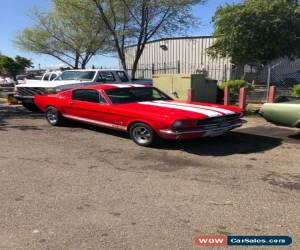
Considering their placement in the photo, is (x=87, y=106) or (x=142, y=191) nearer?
(x=142, y=191)

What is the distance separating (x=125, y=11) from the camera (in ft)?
64.4

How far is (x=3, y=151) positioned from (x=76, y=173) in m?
2.26

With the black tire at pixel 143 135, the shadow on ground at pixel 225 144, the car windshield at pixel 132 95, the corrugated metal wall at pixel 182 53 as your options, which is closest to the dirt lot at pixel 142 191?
the shadow on ground at pixel 225 144

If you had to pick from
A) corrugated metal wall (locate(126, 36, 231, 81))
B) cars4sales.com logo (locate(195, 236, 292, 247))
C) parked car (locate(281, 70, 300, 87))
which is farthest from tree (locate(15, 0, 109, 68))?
cars4sales.com logo (locate(195, 236, 292, 247))

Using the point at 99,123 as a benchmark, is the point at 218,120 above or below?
above

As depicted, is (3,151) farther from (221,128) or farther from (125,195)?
(221,128)

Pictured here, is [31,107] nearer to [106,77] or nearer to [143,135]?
[106,77]

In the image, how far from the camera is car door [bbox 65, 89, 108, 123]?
29.2 ft

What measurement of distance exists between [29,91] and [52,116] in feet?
13.0

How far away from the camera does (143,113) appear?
25.7 ft

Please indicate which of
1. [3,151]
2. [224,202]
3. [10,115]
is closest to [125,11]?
[10,115]

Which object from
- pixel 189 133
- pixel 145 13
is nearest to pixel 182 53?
pixel 145 13

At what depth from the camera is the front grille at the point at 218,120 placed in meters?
7.61

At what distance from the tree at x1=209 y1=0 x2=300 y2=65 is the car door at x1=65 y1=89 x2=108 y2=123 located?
63.7ft
